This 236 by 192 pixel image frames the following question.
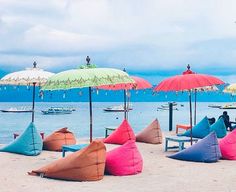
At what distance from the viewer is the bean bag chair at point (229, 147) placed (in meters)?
11.6

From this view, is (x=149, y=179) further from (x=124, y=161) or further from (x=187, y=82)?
(x=187, y=82)

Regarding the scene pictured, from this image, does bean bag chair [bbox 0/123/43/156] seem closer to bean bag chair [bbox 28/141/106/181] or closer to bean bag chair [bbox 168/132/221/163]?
bean bag chair [bbox 28/141/106/181]

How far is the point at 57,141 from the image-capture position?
13.8 metres

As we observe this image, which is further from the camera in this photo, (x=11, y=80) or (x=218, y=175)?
(x=11, y=80)

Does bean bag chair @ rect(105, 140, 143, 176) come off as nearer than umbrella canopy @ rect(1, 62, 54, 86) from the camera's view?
Yes

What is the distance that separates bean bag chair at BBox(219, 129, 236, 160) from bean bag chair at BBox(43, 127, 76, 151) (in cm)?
486

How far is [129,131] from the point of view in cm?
1516

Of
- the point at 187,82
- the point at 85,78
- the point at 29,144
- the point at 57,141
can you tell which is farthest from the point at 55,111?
the point at 85,78

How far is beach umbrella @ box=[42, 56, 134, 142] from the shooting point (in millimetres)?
9023

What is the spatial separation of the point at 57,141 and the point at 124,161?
478 centimetres

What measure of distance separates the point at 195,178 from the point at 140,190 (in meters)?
1.70

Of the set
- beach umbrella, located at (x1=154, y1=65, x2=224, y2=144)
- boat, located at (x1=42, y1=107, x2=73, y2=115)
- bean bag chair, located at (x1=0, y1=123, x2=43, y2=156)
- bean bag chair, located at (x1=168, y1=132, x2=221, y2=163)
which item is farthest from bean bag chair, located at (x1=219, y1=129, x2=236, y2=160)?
boat, located at (x1=42, y1=107, x2=73, y2=115)

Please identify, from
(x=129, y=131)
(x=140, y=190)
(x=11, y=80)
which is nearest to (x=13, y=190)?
(x=140, y=190)

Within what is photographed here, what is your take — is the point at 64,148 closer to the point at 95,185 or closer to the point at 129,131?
the point at 95,185
